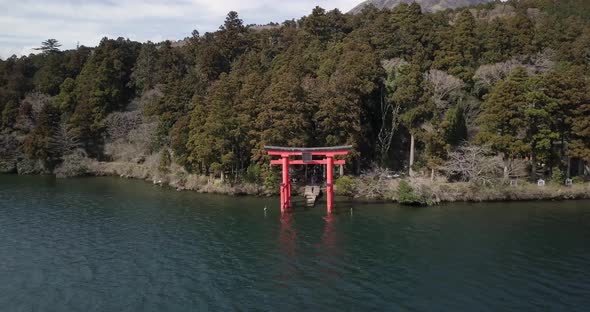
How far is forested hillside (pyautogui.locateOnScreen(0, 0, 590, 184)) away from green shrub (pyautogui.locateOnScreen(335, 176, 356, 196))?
110 inches

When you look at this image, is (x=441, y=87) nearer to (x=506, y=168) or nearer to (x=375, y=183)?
(x=506, y=168)

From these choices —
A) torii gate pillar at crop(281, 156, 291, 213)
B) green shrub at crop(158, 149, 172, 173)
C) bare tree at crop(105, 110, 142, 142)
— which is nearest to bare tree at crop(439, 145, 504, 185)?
torii gate pillar at crop(281, 156, 291, 213)

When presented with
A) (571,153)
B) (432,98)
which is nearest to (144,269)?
(432,98)

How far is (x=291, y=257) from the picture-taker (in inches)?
823

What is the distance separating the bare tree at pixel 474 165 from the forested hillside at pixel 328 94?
1.19ft

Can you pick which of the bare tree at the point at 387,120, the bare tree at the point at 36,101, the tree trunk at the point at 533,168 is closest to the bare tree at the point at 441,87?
the bare tree at the point at 387,120

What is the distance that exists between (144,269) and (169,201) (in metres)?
14.2

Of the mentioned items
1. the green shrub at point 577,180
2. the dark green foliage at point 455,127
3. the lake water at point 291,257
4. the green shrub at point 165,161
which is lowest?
the lake water at point 291,257

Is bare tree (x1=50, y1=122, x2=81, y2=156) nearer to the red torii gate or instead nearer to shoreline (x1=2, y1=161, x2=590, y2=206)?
shoreline (x1=2, y1=161, x2=590, y2=206)

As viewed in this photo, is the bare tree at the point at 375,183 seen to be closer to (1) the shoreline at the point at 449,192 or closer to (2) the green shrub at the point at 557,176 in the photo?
(1) the shoreline at the point at 449,192

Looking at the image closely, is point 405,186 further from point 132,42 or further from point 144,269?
point 132,42

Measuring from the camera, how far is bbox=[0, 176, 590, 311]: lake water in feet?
54.4

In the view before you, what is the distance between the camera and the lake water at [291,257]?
16.6 meters

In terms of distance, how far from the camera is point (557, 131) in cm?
3425
